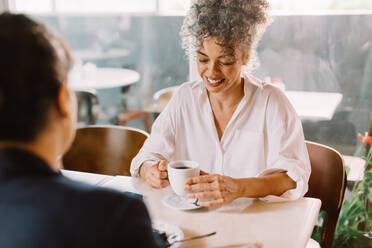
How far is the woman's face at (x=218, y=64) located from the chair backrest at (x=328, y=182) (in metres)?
0.42

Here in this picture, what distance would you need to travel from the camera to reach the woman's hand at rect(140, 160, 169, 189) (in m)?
1.33

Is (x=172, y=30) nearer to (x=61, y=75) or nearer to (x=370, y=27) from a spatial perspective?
(x=370, y=27)

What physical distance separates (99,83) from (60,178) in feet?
7.97

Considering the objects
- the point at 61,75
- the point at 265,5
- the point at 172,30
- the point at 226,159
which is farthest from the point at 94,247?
the point at 172,30

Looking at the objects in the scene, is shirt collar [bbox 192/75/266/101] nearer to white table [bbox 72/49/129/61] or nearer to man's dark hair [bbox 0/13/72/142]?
man's dark hair [bbox 0/13/72/142]

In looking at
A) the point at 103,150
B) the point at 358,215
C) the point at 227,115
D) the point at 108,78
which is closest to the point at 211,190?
the point at 227,115

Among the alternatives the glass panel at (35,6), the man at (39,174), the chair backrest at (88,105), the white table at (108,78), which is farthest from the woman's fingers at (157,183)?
the glass panel at (35,6)

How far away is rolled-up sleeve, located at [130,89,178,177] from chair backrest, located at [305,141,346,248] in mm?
550

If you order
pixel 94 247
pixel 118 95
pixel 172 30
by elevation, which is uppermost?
pixel 172 30

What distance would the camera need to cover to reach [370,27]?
2047 millimetres

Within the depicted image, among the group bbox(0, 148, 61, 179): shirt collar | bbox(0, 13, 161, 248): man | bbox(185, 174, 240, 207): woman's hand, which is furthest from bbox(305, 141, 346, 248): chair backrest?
bbox(0, 148, 61, 179): shirt collar

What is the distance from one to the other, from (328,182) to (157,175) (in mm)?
671

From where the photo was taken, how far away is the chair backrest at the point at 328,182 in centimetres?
151

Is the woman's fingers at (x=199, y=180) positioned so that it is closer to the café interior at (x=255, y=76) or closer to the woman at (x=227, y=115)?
the café interior at (x=255, y=76)
